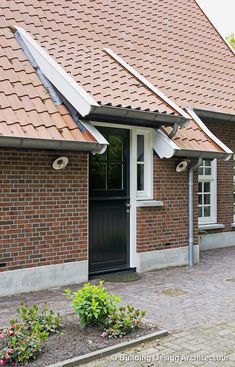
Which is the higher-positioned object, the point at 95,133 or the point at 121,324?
the point at 95,133

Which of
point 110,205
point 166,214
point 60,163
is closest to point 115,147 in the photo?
point 110,205

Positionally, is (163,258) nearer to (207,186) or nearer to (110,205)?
(110,205)

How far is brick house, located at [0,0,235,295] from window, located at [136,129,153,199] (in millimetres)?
20

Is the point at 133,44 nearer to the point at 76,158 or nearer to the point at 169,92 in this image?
the point at 169,92

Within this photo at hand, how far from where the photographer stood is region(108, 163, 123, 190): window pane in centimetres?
870

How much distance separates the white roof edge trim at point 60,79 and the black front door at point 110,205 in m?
1.08

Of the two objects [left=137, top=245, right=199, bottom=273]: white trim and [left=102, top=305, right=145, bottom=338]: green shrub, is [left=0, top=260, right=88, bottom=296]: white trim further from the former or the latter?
[left=102, top=305, right=145, bottom=338]: green shrub

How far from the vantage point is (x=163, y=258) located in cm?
935

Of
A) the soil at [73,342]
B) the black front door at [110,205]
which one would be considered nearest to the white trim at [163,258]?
the black front door at [110,205]

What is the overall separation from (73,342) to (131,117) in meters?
4.16

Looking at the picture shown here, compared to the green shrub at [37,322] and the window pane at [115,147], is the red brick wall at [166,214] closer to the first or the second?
the window pane at [115,147]

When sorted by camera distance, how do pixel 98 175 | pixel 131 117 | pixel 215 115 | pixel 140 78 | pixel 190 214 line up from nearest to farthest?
pixel 131 117 → pixel 98 175 → pixel 140 78 → pixel 190 214 → pixel 215 115

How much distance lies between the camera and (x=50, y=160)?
7.55 m

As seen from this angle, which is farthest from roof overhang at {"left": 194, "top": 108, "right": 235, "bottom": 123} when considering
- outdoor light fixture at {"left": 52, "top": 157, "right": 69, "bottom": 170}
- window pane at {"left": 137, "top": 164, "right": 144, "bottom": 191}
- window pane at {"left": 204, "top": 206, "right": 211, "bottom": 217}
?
outdoor light fixture at {"left": 52, "top": 157, "right": 69, "bottom": 170}
